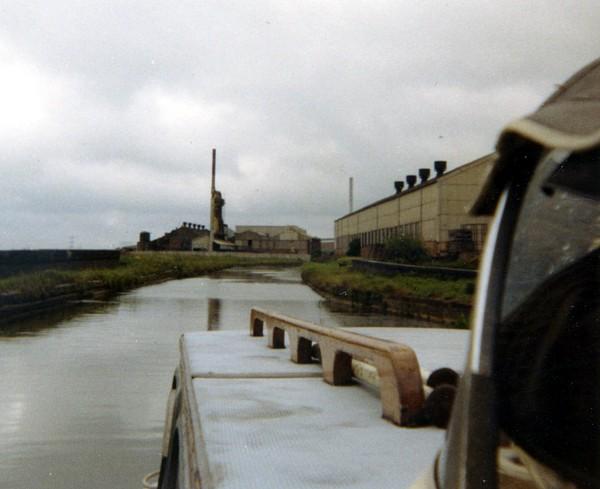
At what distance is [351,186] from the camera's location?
321 feet

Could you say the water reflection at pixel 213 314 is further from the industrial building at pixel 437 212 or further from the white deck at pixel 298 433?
the white deck at pixel 298 433

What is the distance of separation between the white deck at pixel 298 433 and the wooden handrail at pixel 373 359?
0.07 metres

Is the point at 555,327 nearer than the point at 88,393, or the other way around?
the point at 555,327

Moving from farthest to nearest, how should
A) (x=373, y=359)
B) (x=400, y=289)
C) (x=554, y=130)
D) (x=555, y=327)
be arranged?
(x=400, y=289)
(x=373, y=359)
(x=555, y=327)
(x=554, y=130)

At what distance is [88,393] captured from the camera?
860 cm

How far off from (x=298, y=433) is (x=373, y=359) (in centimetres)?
38

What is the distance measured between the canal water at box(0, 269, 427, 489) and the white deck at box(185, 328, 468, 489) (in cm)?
272

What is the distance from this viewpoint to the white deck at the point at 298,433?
2010mm

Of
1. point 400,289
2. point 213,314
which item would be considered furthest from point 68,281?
point 400,289

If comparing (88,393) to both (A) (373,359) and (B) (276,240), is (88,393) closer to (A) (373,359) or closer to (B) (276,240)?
(A) (373,359)

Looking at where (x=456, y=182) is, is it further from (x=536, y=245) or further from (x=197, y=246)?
(x=197, y=246)

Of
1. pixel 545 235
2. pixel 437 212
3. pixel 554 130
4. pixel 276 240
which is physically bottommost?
pixel 545 235

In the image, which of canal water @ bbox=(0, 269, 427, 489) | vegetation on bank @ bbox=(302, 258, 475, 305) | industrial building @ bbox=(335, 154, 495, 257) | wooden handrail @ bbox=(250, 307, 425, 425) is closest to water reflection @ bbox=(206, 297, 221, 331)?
canal water @ bbox=(0, 269, 427, 489)

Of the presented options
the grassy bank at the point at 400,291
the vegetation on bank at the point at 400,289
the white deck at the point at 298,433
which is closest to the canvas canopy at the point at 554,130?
the white deck at the point at 298,433
